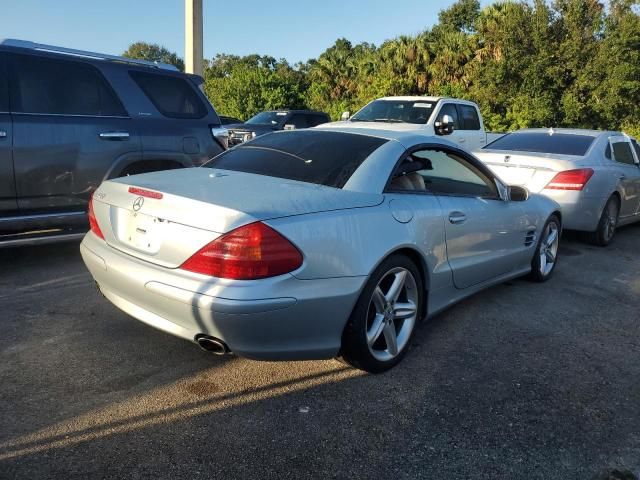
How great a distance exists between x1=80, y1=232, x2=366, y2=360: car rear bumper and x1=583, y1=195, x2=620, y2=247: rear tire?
5429 mm

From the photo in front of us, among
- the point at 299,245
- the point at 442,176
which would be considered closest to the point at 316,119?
the point at 442,176

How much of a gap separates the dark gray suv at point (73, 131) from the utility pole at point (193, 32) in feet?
27.8

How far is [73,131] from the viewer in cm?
496

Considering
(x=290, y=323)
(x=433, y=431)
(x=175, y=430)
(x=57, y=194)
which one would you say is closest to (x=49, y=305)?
(x=57, y=194)

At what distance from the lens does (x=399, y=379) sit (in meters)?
3.29

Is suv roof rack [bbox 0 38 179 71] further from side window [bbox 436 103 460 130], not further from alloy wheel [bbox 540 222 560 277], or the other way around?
side window [bbox 436 103 460 130]

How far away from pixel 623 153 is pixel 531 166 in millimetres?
2037

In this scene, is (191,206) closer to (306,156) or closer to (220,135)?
(306,156)

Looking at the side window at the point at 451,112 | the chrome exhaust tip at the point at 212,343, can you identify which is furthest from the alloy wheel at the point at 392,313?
the side window at the point at 451,112

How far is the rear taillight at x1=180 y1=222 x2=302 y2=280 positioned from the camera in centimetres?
265

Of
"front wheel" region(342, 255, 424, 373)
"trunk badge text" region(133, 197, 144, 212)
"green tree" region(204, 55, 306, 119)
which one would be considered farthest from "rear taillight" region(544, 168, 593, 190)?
"green tree" region(204, 55, 306, 119)

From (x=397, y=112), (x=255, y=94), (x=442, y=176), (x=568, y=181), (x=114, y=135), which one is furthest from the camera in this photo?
(x=255, y=94)

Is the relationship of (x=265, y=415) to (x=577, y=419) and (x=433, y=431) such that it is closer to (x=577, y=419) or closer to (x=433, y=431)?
(x=433, y=431)

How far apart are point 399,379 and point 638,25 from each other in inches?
890
